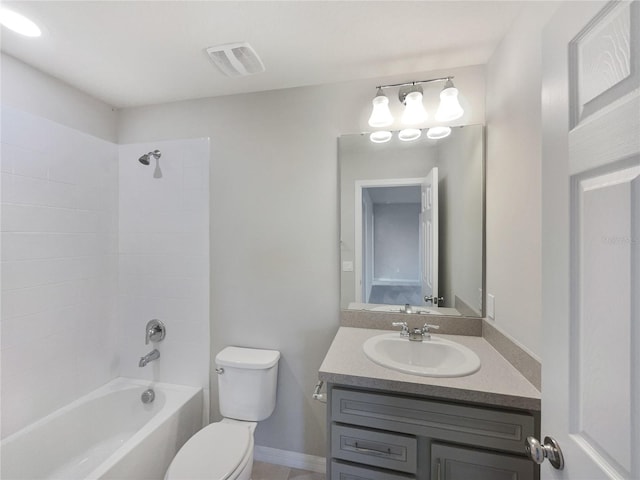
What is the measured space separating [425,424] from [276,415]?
1106 millimetres

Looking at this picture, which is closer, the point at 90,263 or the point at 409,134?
the point at 409,134

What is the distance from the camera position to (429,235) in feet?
5.13

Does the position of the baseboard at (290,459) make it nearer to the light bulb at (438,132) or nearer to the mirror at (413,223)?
the mirror at (413,223)

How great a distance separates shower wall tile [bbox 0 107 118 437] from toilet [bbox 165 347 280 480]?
36.3 inches

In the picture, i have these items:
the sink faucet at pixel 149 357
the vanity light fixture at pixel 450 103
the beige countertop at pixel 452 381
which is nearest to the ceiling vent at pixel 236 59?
the vanity light fixture at pixel 450 103

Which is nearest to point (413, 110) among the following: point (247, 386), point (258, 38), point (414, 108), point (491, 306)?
point (414, 108)

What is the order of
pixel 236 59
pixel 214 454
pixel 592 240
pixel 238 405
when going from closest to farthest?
1. pixel 592 240
2. pixel 214 454
3. pixel 236 59
4. pixel 238 405

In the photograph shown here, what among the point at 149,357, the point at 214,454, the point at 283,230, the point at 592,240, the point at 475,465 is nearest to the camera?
the point at 592,240

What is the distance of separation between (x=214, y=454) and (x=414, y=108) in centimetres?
204

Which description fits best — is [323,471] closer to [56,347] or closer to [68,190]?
[56,347]

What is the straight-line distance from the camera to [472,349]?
51.8 inches

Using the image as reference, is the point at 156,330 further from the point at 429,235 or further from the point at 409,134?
the point at 409,134

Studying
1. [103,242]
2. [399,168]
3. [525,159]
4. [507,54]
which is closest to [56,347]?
[103,242]

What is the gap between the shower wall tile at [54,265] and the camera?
1.40 meters
